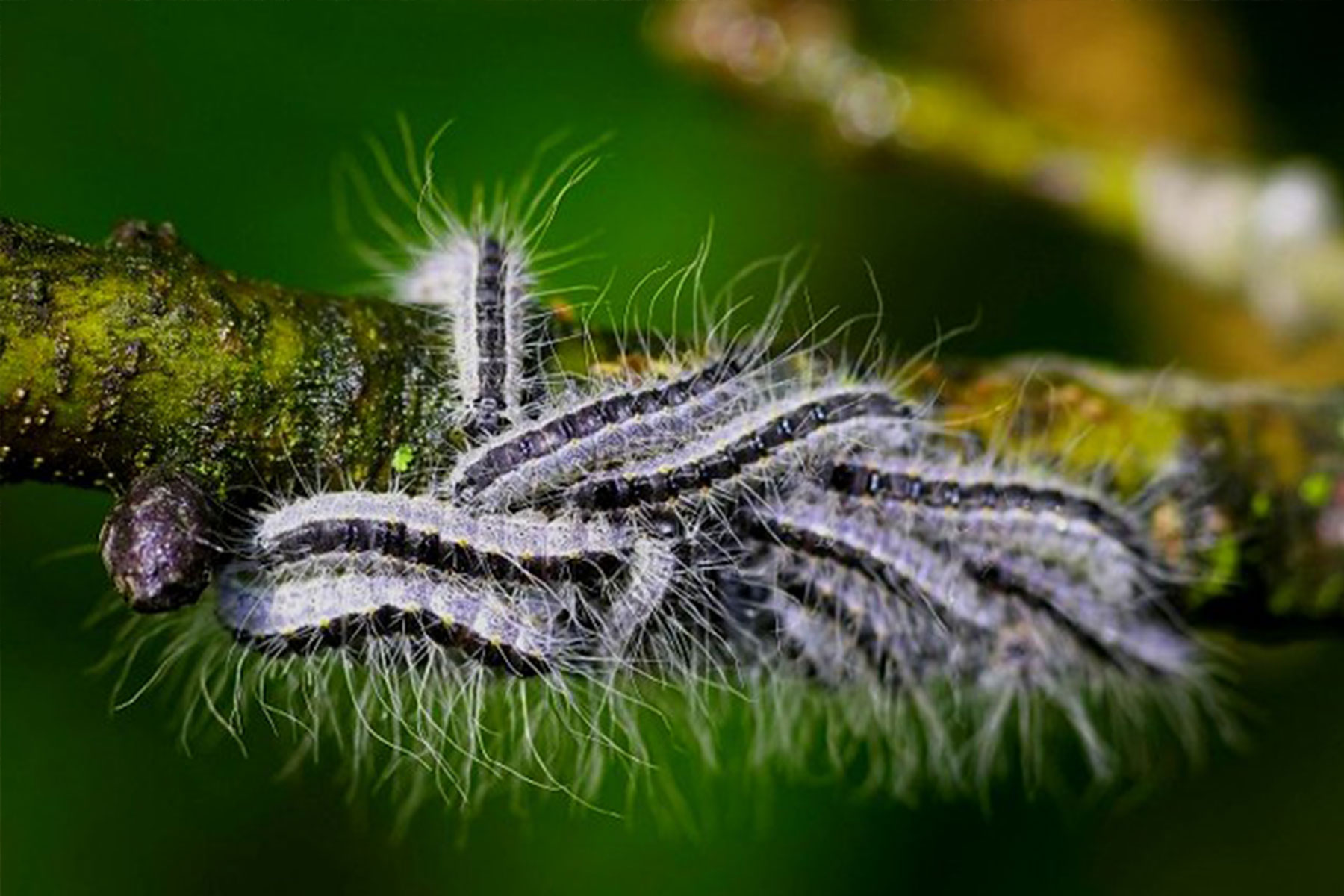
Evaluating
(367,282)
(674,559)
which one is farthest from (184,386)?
(367,282)

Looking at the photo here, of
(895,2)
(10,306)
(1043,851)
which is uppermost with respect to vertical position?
(895,2)

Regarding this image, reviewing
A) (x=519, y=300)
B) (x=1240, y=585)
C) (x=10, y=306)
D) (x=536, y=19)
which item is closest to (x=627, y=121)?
(x=536, y=19)

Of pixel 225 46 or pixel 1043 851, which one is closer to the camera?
pixel 225 46

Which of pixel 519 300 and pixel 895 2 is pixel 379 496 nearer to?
pixel 519 300

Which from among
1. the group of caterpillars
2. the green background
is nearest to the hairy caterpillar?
the group of caterpillars

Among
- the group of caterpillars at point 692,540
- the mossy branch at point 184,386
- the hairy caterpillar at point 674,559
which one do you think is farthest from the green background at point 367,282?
the mossy branch at point 184,386
